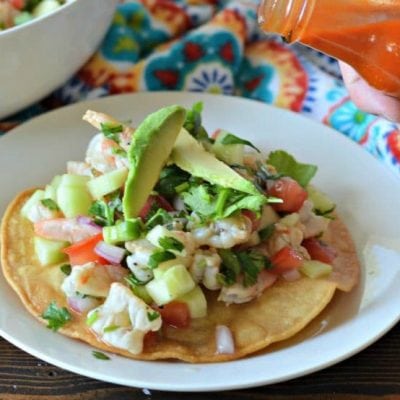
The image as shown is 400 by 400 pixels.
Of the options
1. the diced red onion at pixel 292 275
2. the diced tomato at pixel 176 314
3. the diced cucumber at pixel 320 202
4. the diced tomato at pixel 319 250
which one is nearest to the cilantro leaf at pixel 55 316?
the diced tomato at pixel 176 314

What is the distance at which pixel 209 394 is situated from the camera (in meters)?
2.00

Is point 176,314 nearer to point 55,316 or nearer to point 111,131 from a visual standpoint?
point 55,316

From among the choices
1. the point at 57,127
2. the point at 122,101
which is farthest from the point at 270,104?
the point at 57,127

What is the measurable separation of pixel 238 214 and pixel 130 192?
291mm

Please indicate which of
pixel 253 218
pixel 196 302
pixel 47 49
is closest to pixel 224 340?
pixel 196 302

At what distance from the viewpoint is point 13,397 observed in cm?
199

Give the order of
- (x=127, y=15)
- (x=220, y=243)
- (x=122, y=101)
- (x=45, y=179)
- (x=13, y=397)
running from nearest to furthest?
(x=13, y=397) < (x=220, y=243) < (x=45, y=179) < (x=122, y=101) < (x=127, y=15)

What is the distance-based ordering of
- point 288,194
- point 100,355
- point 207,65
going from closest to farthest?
point 100,355 < point 288,194 < point 207,65

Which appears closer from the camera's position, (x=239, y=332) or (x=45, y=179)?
(x=239, y=332)

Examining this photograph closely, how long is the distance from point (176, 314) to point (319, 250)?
49cm

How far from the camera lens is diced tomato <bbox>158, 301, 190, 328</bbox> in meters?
2.14

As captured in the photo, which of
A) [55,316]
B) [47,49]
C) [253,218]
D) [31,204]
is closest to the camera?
[55,316]

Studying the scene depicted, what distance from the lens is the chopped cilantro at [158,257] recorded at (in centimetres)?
211

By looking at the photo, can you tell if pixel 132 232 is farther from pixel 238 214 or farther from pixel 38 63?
pixel 38 63
